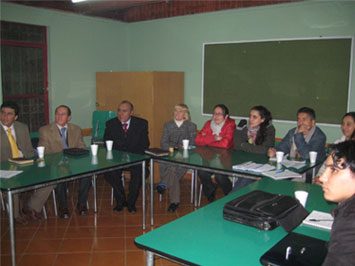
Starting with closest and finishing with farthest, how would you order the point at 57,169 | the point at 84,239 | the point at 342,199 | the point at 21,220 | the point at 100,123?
the point at 342,199, the point at 57,169, the point at 84,239, the point at 21,220, the point at 100,123

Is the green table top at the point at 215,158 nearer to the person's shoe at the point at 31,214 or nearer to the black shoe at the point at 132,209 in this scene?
the black shoe at the point at 132,209

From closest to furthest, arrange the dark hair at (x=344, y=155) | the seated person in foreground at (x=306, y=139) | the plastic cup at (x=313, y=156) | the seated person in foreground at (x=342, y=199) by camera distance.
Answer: the seated person in foreground at (x=342, y=199) → the dark hair at (x=344, y=155) → the plastic cup at (x=313, y=156) → the seated person in foreground at (x=306, y=139)

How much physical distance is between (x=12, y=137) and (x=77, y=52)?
2242mm

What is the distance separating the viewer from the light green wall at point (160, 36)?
452 cm

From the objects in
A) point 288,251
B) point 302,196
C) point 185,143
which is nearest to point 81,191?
point 185,143

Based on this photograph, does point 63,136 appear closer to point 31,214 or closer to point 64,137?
point 64,137

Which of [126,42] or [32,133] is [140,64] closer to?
[126,42]

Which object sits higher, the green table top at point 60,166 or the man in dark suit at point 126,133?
the man in dark suit at point 126,133

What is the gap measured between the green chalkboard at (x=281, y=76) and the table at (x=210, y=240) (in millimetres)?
2720

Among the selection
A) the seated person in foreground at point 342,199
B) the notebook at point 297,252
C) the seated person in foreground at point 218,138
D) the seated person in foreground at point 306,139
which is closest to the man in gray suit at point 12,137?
the seated person in foreground at point 218,138

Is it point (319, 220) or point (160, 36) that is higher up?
point (160, 36)

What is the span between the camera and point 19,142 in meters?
4.05

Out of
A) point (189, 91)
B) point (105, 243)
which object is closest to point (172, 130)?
point (189, 91)

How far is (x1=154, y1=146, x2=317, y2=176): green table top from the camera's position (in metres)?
3.29
